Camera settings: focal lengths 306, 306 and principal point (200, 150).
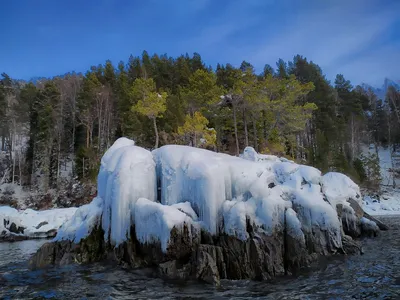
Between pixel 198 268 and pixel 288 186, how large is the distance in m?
4.95

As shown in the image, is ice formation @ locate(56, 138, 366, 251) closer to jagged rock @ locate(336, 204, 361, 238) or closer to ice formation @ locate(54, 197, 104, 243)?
ice formation @ locate(54, 197, 104, 243)

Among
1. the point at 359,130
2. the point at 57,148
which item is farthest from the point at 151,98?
the point at 359,130

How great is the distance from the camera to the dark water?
7.79m

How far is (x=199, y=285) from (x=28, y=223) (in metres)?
22.8

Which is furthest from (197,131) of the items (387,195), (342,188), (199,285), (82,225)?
(387,195)

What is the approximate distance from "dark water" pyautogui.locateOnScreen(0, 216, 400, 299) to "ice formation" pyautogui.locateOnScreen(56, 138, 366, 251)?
1210mm

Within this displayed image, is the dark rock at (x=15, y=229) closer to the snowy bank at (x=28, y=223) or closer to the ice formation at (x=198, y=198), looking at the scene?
the snowy bank at (x=28, y=223)

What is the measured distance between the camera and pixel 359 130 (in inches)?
2210

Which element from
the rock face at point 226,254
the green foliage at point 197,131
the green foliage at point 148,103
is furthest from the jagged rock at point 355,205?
the green foliage at point 148,103

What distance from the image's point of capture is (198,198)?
34.9 ft

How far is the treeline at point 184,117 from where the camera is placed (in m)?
29.3

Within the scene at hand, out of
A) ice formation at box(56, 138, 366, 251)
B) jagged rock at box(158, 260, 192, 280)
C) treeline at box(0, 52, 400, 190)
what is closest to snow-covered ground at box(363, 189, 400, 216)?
treeline at box(0, 52, 400, 190)

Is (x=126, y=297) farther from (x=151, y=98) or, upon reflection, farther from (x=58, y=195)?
(x=58, y=195)

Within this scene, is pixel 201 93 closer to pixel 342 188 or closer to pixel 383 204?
pixel 342 188
